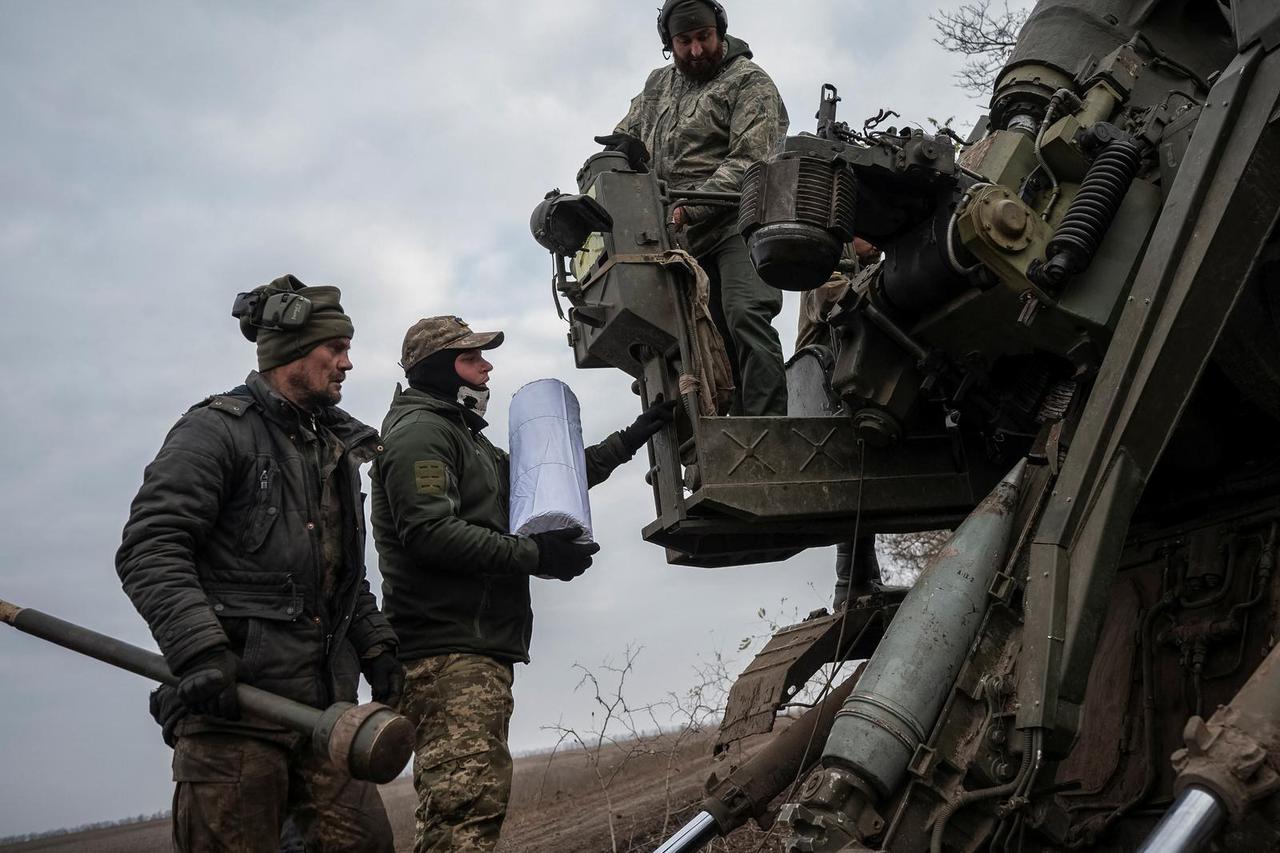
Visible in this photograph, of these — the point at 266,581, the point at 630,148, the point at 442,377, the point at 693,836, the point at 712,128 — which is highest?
the point at 712,128

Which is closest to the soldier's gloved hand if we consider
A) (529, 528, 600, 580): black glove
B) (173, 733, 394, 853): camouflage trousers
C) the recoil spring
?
(173, 733, 394, 853): camouflage trousers

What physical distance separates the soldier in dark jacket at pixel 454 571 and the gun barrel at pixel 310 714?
80cm

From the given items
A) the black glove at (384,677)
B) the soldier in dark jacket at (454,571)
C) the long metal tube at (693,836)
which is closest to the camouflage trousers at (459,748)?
the soldier in dark jacket at (454,571)

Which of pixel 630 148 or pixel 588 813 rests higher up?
pixel 630 148

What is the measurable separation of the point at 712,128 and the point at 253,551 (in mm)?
3262

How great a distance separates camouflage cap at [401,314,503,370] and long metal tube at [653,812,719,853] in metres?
2.10

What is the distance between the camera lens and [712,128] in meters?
6.41

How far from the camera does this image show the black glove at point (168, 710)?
4.12 meters

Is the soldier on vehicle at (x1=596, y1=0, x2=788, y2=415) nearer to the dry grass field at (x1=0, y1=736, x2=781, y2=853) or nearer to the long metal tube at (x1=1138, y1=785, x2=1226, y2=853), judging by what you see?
the dry grass field at (x1=0, y1=736, x2=781, y2=853)

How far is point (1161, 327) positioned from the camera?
4.32 m

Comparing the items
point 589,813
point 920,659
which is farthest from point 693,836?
point 589,813

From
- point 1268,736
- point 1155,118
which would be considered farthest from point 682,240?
point 1268,736

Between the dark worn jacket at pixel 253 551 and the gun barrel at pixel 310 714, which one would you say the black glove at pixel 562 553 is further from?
the gun barrel at pixel 310 714

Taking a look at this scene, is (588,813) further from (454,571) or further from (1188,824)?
(1188,824)
